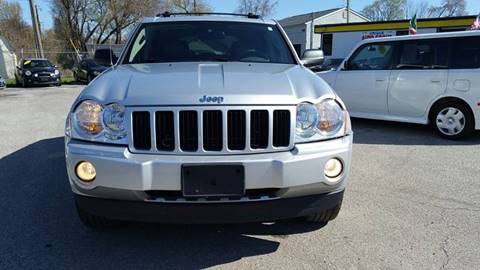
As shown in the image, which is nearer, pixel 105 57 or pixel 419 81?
pixel 105 57

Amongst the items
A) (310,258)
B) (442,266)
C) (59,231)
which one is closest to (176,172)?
(310,258)

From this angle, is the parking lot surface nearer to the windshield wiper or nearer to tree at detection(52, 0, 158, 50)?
the windshield wiper

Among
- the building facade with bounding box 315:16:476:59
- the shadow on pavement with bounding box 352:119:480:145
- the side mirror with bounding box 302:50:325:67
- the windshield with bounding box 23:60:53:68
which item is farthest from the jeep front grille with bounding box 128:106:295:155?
the building facade with bounding box 315:16:476:59

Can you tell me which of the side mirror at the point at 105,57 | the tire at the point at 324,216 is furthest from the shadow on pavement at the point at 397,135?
the side mirror at the point at 105,57

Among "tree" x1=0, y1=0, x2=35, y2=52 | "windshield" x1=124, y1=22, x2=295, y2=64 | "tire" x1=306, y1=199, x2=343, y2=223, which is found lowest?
"tire" x1=306, y1=199, x2=343, y2=223

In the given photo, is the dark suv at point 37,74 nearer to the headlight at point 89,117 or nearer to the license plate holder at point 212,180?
the headlight at point 89,117

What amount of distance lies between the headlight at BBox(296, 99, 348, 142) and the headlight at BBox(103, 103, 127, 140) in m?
1.10

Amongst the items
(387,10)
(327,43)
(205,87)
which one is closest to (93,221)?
(205,87)

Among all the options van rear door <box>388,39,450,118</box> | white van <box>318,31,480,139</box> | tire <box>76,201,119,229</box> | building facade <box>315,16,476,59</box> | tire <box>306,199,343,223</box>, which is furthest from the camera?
building facade <box>315,16,476,59</box>

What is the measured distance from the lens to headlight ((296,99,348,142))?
2660mm

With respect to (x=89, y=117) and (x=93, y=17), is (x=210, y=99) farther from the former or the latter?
(x=93, y=17)

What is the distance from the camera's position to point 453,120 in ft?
22.1

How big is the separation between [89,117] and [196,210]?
904 millimetres

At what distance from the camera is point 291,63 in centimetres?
392
